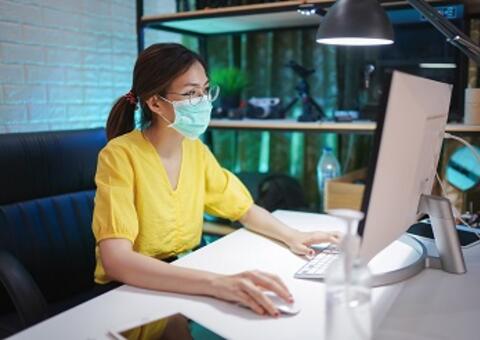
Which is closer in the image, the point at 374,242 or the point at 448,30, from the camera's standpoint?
the point at 374,242

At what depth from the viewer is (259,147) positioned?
2572mm

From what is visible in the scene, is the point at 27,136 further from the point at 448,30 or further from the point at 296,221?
the point at 448,30

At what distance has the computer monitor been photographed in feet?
2.41

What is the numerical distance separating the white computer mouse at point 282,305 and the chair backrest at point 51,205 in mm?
813

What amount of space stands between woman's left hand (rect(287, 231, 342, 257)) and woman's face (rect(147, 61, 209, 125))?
0.50 m

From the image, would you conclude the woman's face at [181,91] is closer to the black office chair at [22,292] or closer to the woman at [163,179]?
the woman at [163,179]

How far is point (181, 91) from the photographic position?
141cm

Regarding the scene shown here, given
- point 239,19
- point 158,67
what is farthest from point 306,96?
point 158,67

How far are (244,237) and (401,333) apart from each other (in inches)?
25.9

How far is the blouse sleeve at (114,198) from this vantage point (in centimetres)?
117

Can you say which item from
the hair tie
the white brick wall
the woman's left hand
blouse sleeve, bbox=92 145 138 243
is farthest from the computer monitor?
the white brick wall

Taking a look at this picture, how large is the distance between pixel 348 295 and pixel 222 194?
0.93 m

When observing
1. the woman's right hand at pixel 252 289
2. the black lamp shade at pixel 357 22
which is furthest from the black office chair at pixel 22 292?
the black lamp shade at pixel 357 22

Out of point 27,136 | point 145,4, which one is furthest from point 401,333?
point 145,4
